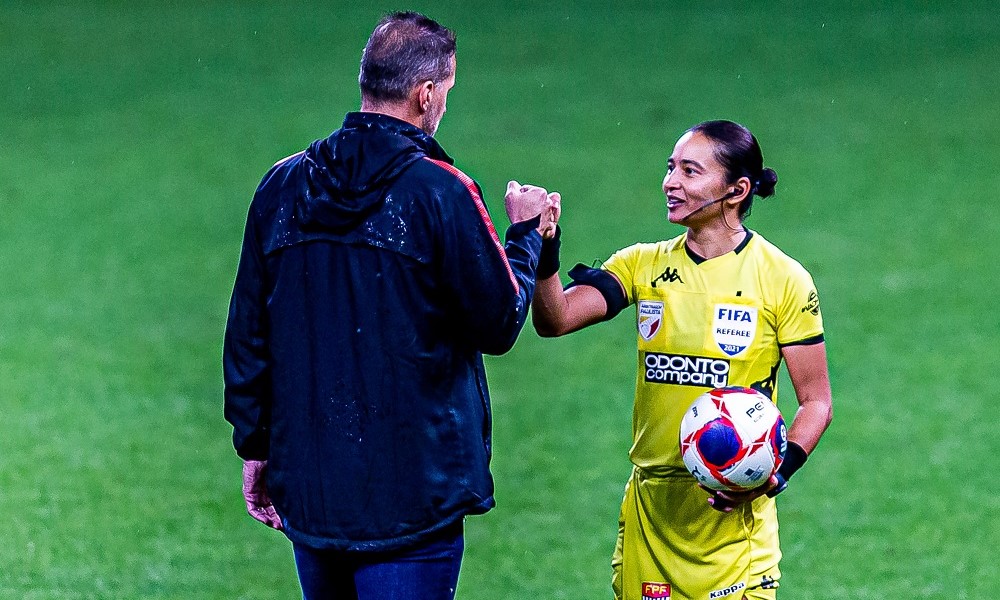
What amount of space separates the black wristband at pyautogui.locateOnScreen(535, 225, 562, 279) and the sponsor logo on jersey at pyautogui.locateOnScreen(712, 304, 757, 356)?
0.52 m

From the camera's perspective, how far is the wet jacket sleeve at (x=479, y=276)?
3.59 metres

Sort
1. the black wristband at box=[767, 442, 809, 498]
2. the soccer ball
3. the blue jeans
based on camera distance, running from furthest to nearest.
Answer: the black wristband at box=[767, 442, 809, 498]
the soccer ball
the blue jeans

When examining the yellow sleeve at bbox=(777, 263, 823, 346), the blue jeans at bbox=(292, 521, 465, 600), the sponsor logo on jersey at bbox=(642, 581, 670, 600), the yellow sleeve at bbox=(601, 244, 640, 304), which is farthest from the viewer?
the yellow sleeve at bbox=(601, 244, 640, 304)

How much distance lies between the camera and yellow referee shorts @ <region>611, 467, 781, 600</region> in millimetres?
4422

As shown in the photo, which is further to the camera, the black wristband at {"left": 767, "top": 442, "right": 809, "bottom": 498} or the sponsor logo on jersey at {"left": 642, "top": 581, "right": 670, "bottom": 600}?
the sponsor logo on jersey at {"left": 642, "top": 581, "right": 670, "bottom": 600}

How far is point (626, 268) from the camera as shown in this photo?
15.2ft

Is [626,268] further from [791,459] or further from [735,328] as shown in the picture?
[791,459]

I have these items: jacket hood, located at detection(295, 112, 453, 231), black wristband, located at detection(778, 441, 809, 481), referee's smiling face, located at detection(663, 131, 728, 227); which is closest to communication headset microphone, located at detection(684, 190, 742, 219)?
referee's smiling face, located at detection(663, 131, 728, 227)

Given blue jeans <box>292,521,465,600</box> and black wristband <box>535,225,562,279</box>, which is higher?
black wristband <box>535,225,562,279</box>

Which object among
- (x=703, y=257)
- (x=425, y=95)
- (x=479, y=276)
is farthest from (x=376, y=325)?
(x=703, y=257)

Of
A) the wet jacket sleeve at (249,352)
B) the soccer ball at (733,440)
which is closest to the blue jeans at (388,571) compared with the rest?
the wet jacket sleeve at (249,352)

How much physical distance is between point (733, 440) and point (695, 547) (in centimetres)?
52

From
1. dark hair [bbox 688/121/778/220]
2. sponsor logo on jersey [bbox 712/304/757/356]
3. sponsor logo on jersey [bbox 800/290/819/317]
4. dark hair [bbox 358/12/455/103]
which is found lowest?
sponsor logo on jersey [bbox 712/304/757/356]

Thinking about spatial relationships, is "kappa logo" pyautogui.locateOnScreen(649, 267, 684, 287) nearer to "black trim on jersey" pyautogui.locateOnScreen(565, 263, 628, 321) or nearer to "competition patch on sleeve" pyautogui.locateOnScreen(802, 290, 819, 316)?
"black trim on jersey" pyautogui.locateOnScreen(565, 263, 628, 321)
